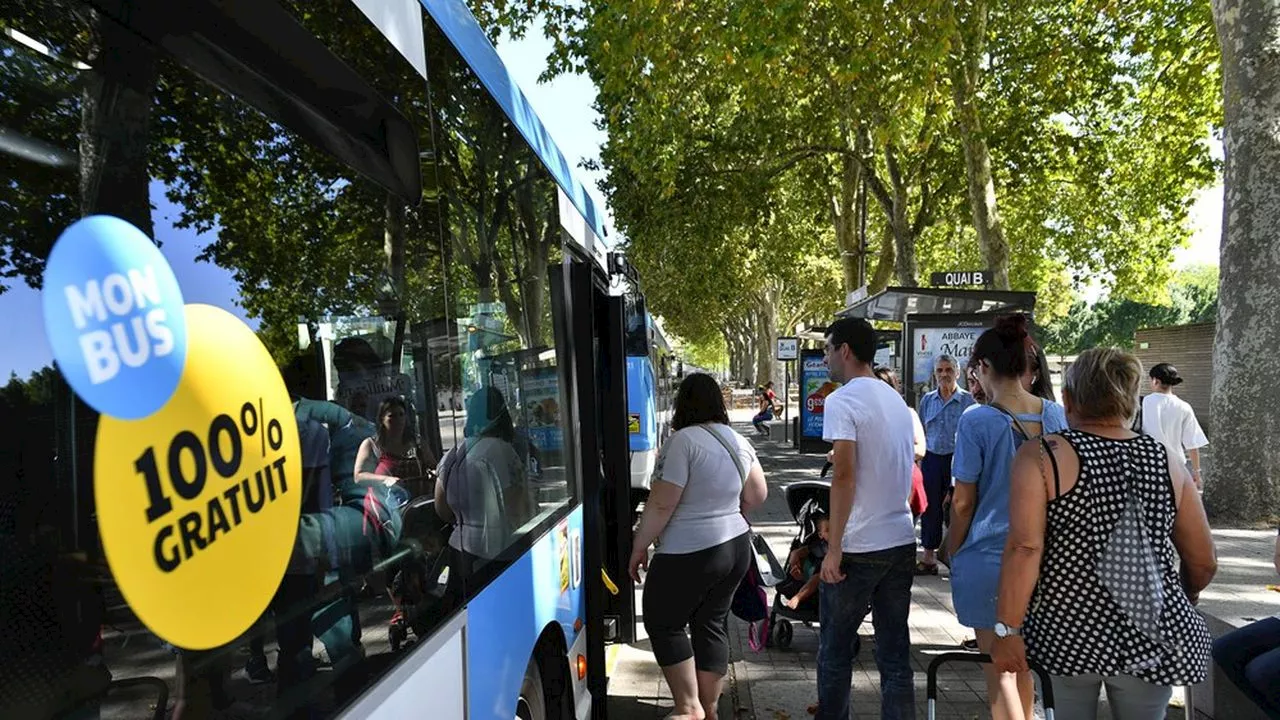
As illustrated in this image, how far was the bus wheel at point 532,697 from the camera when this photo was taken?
10.2 feet

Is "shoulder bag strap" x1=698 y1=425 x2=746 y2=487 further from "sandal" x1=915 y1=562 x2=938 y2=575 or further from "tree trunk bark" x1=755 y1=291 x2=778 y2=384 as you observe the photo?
"tree trunk bark" x1=755 y1=291 x2=778 y2=384

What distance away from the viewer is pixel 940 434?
758cm

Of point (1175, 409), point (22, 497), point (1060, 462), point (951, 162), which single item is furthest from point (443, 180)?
point (951, 162)

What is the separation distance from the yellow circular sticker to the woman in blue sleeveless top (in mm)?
2883

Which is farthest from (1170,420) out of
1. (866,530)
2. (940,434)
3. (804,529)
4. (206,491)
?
(206,491)

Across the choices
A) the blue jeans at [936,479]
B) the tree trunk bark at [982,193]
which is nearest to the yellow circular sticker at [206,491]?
the blue jeans at [936,479]

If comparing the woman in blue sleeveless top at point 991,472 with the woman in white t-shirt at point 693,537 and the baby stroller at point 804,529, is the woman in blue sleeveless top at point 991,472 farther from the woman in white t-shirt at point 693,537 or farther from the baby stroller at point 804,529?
the baby stroller at point 804,529

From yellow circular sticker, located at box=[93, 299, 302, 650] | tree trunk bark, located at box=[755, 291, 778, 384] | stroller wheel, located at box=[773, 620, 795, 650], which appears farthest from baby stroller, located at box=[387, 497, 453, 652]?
tree trunk bark, located at box=[755, 291, 778, 384]

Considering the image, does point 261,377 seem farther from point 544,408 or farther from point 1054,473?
point 1054,473

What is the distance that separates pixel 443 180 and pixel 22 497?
159 centimetres

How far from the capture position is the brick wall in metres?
30.6

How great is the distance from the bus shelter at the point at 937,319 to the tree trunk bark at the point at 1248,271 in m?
2.31

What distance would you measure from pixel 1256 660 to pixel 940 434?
4.44m

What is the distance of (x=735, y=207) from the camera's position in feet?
72.3
